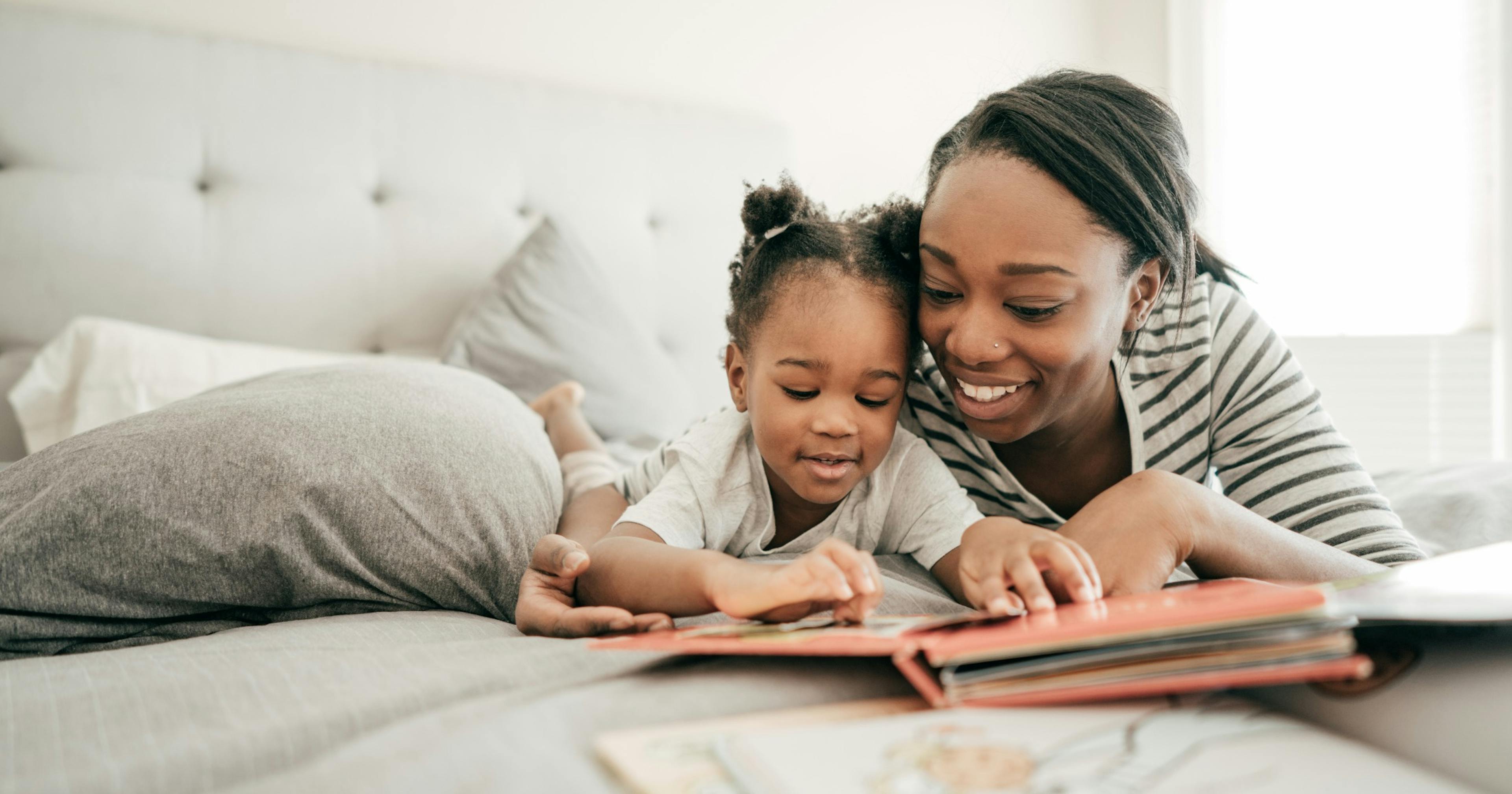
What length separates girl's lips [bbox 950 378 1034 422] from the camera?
0.97 meters

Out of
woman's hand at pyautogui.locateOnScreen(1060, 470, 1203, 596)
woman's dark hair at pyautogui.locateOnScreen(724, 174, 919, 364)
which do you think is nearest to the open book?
woman's hand at pyautogui.locateOnScreen(1060, 470, 1203, 596)

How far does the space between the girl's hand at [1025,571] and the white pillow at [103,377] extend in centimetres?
102

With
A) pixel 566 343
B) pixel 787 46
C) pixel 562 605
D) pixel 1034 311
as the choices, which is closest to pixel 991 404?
pixel 1034 311

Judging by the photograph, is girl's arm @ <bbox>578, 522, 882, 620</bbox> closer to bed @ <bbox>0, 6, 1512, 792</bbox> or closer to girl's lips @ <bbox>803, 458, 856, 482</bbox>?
bed @ <bbox>0, 6, 1512, 792</bbox>

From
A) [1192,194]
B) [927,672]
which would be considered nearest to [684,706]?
[927,672]

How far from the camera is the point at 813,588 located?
0.65m

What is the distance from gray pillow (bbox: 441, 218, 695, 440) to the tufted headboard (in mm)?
159

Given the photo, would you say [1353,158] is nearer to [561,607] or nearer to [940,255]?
[940,255]

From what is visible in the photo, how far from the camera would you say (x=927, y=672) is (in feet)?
1.90

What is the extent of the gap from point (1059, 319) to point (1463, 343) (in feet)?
6.72

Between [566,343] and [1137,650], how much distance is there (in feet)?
4.47

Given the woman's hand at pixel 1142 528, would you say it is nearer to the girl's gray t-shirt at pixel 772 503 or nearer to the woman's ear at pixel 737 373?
the girl's gray t-shirt at pixel 772 503

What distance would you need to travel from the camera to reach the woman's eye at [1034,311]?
918 mm

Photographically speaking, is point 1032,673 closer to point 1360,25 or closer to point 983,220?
point 983,220
